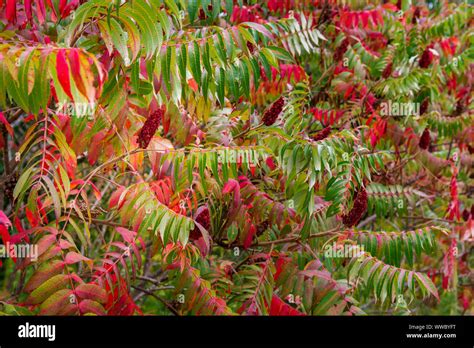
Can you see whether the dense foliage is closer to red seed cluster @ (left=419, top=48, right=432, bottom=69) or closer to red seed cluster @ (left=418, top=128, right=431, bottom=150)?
red seed cluster @ (left=418, top=128, right=431, bottom=150)

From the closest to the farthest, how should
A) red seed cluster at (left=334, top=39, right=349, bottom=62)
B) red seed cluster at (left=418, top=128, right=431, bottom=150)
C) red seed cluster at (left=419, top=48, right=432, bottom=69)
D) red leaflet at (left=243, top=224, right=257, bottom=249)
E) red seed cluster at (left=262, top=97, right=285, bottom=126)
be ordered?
red seed cluster at (left=262, top=97, right=285, bottom=126) < red leaflet at (left=243, top=224, right=257, bottom=249) < red seed cluster at (left=418, top=128, right=431, bottom=150) < red seed cluster at (left=419, top=48, right=432, bottom=69) < red seed cluster at (left=334, top=39, right=349, bottom=62)

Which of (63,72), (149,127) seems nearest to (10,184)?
(149,127)

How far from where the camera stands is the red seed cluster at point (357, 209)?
3.31m

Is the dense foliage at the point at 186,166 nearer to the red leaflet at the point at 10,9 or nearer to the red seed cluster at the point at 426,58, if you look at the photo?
the red leaflet at the point at 10,9

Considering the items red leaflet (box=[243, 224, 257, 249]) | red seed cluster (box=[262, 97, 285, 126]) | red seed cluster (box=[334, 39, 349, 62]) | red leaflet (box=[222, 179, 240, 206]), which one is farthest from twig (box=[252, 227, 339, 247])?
red seed cluster (box=[334, 39, 349, 62])

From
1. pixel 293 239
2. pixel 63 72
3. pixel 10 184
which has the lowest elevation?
pixel 293 239

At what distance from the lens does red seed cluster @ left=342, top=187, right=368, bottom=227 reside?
3.31 metres

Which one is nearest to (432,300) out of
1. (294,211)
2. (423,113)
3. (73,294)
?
(423,113)

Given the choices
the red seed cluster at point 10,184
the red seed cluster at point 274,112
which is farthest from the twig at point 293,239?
the red seed cluster at point 10,184

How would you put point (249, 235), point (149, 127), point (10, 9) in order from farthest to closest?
point (249, 235), point (149, 127), point (10, 9)

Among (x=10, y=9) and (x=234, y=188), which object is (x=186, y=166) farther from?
(x=10, y=9)

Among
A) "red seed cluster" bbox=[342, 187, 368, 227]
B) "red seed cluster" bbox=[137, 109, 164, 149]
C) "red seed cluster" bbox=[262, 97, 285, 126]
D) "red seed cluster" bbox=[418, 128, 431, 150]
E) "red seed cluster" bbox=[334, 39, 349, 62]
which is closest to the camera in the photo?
"red seed cluster" bbox=[137, 109, 164, 149]

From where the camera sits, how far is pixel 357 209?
333cm

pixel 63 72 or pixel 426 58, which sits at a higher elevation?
pixel 63 72
